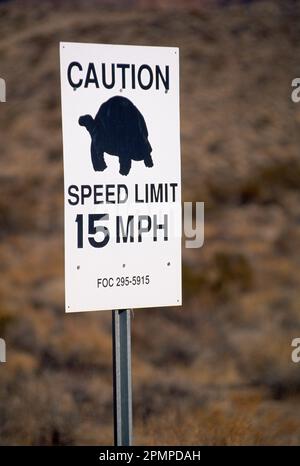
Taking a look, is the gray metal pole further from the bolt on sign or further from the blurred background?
the blurred background

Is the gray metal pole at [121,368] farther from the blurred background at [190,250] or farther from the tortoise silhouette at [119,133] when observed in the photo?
the blurred background at [190,250]

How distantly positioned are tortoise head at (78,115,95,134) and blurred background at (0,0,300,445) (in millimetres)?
674

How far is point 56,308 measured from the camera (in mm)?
1925

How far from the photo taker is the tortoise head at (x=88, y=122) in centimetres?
126

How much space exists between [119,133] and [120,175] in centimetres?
7

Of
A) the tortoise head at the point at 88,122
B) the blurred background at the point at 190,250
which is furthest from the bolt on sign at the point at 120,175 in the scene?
the blurred background at the point at 190,250

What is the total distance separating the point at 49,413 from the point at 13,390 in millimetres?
96

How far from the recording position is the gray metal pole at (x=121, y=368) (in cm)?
131

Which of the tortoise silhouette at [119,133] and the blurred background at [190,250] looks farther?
the blurred background at [190,250]

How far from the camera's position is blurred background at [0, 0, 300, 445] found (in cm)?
192

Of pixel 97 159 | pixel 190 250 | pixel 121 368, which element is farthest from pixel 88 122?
pixel 190 250

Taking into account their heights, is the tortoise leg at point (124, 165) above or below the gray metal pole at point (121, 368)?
above

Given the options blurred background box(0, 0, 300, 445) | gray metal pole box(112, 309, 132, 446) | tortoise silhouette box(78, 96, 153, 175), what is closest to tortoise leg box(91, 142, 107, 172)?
tortoise silhouette box(78, 96, 153, 175)

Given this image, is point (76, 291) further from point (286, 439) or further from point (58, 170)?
point (286, 439)
